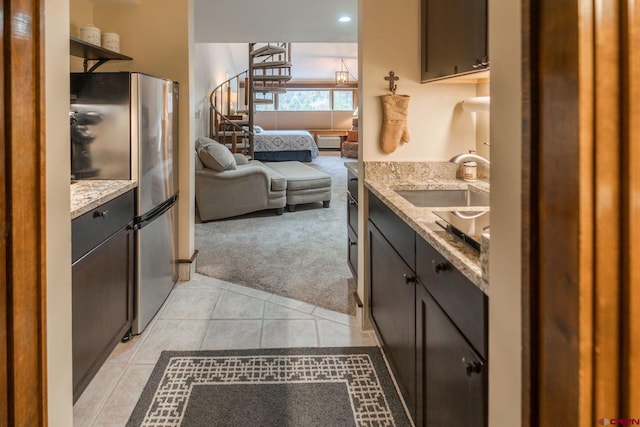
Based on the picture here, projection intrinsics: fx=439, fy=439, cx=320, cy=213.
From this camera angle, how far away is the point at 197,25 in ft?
16.8

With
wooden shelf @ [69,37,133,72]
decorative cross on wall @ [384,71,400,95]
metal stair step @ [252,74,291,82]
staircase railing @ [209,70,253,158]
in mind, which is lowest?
decorative cross on wall @ [384,71,400,95]

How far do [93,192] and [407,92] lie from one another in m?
1.76

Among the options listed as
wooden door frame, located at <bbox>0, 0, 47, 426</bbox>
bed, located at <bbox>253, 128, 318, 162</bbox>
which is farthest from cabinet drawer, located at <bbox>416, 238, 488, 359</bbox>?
bed, located at <bbox>253, 128, 318, 162</bbox>

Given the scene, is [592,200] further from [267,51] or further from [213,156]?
[267,51]

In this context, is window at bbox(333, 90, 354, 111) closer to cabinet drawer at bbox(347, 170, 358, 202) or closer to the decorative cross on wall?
cabinet drawer at bbox(347, 170, 358, 202)

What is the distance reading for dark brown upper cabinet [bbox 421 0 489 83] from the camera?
5.68 feet

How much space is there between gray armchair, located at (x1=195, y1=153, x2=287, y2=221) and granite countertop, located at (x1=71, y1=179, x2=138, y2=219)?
301 cm

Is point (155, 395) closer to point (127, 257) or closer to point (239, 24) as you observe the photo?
point (127, 257)

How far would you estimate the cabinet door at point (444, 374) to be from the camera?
1050 millimetres

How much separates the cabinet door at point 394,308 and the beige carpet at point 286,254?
0.72 metres

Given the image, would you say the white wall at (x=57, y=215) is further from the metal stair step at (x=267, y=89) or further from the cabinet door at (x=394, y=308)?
the metal stair step at (x=267, y=89)

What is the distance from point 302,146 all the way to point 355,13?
6.18 meters

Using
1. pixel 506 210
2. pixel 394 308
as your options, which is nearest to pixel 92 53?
pixel 394 308

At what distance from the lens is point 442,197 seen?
2.26 meters
